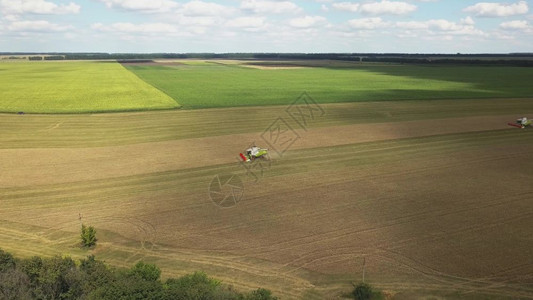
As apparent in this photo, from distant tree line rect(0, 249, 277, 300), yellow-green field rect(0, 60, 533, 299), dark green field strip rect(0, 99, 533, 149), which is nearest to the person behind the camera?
distant tree line rect(0, 249, 277, 300)

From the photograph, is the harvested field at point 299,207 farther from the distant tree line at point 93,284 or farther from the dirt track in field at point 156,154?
the distant tree line at point 93,284

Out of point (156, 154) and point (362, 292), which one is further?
point (156, 154)

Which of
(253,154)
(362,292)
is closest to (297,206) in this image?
(362,292)

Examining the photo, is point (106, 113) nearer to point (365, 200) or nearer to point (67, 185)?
point (67, 185)

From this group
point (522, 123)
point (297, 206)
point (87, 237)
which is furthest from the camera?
point (522, 123)

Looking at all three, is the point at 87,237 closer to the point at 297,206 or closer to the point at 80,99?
the point at 297,206

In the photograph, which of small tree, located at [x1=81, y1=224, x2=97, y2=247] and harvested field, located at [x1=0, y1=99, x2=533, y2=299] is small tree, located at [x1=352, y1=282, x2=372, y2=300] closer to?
harvested field, located at [x1=0, y1=99, x2=533, y2=299]

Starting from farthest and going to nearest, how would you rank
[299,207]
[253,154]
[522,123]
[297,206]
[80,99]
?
[80,99] → [522,123] → [253,154] → [297,206] → [299,207]

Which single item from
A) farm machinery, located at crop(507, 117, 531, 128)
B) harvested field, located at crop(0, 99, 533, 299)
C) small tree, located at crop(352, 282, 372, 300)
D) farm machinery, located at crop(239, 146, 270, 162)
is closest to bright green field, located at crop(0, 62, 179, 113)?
harvested field, located at crop(0, 99, 533, 299)
